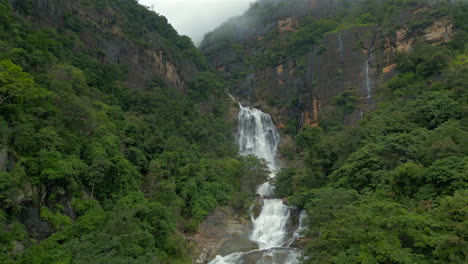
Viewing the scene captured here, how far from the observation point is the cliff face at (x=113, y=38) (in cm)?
3981

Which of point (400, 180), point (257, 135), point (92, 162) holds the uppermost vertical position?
point (257, 135)

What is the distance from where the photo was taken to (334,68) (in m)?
51.7

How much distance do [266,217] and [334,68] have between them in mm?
30297

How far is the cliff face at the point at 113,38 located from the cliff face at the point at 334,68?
1407cm

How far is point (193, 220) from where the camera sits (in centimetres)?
2645

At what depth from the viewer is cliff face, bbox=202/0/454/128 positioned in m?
46.0

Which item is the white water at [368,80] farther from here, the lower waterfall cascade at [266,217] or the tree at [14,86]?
the tree at [14,86]

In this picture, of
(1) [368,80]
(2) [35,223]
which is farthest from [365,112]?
(2) [35,223]

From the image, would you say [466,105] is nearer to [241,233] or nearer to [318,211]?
[318,211]

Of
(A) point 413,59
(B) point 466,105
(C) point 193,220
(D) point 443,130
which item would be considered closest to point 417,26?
(A) point 413,59

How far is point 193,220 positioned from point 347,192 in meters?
11.4

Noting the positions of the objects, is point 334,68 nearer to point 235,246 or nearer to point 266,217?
point 266,217

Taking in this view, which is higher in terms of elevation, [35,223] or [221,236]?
[35,223]

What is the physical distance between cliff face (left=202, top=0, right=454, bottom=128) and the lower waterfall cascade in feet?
15.4
